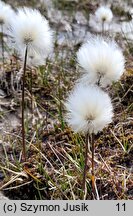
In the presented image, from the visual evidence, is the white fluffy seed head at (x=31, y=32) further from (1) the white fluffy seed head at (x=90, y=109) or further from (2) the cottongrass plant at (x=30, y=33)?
(1) the white fluffy seed head at (x=90, y=109)

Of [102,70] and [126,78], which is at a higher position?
[126,78]

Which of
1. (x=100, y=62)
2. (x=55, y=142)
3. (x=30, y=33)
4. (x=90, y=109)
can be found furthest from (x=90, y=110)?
(x=55, y=142)

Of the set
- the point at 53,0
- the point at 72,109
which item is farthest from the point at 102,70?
the point at 53,0

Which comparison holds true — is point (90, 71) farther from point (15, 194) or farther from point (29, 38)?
point (15, 194)

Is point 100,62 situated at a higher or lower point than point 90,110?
higher

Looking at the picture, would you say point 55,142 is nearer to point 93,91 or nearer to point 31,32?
point 31,32

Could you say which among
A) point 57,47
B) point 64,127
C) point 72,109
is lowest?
point 72,109
